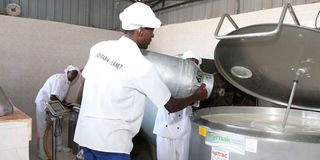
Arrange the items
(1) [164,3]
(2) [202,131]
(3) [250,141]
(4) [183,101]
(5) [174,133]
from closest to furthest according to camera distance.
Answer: (3) [250,141] < (2) [202,131] < (4) [183,101] < (5) [174,133] < (1) [164,3]

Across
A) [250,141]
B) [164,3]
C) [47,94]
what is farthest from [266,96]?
[164,3]

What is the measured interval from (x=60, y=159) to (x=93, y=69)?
7.55 feet

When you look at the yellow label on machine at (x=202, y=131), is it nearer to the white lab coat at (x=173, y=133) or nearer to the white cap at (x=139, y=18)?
the white cap at (x=139, y=18)

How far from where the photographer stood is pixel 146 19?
1.40 meters

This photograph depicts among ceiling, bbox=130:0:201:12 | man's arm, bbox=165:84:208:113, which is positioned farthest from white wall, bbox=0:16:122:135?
man's arm, bbox=165:84:208:113

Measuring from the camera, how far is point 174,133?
2297mm

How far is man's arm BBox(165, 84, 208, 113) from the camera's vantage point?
1.43 m

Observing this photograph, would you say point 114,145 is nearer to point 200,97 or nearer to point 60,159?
point 200,97

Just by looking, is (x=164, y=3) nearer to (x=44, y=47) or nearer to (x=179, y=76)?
(x=44, y=47)

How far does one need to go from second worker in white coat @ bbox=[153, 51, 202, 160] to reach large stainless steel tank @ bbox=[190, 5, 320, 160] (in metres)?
0.62

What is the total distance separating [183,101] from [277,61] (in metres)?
0.47

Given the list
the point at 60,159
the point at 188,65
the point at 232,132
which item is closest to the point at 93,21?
the point at 60,159

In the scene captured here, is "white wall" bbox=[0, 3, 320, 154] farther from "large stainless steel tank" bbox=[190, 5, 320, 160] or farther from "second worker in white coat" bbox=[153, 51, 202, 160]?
"large stainless steel tank" bbox=[190, 5, 320, 160]

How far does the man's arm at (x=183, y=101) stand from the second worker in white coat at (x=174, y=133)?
70 centimetres
